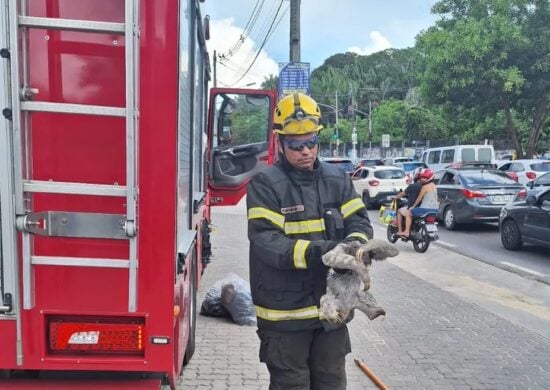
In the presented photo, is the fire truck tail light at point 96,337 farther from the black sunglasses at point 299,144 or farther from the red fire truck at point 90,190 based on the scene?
the black sunglasses at point 299,144

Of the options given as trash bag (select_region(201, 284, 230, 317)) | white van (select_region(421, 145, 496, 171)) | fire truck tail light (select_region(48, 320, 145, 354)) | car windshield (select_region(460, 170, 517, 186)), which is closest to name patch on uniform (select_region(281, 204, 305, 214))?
fire truck tail light (select_region(48, 320, 145, 354))

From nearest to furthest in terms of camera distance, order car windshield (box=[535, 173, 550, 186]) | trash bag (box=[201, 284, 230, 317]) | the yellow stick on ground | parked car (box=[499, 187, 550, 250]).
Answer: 1. the yellow stick on ground
2. trash bag (box=[201, 284, 230, 317])
3. parked car (box=[499, 187, 550, 250])
4. car windshield (box=[535, 173, 550, 186])

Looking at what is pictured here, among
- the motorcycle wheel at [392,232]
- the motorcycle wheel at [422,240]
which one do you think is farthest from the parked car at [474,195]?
the motorcycle wheel at [422,240]

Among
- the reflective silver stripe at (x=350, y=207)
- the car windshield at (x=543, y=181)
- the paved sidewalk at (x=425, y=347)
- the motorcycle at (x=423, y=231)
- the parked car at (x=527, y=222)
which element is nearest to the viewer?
the reflective silver stripe at (x=350, y=207)

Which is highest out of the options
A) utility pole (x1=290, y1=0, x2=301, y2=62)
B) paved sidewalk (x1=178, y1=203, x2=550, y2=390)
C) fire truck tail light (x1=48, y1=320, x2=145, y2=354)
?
utility pole (x1=290, y1=0, x2=301, y2=62)

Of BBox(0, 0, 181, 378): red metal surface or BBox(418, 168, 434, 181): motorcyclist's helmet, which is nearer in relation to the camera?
BBox(0, 0, 181, 378): red metal surface

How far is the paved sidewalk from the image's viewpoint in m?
4.39

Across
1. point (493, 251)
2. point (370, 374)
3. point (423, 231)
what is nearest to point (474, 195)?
point (493, 251)

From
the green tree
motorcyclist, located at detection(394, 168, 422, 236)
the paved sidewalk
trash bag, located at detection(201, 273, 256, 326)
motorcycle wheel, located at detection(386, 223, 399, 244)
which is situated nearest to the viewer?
the paved sidewalk

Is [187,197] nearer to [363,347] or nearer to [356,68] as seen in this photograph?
[363,347]

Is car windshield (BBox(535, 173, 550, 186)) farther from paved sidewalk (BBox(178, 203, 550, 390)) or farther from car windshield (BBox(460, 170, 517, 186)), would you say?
paved sidewalk (BBox(178, 203, 550, 390))

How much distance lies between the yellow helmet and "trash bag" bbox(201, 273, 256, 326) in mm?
3247

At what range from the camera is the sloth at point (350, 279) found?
7.83ft

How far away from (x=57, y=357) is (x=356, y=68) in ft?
321
